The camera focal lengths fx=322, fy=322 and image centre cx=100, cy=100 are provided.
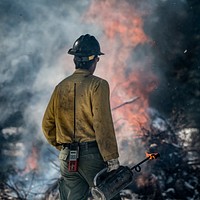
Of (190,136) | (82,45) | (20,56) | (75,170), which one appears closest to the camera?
(75,170)

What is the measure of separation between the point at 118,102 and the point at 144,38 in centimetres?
208

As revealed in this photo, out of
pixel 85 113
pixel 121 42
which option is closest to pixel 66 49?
pixel 121 42

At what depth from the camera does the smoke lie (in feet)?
27.8

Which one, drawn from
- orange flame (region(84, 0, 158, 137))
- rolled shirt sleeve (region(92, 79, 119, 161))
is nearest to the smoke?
orange flame (region(84, 0, 158, 137))

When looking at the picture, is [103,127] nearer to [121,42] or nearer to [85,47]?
[85,47]

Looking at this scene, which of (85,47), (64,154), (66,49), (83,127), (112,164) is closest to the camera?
(112,164)

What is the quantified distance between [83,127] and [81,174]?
0.53 m

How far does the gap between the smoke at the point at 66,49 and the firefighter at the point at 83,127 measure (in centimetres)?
460

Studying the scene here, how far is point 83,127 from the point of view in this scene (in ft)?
11.8

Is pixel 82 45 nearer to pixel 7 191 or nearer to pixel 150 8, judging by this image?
pixel 7 191

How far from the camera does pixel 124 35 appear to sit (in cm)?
901

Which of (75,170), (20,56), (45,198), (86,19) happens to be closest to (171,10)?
(86,19)

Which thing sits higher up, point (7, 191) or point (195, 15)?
point (195, 15)

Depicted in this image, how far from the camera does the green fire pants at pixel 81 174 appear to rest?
3.58 meters
